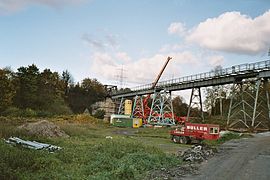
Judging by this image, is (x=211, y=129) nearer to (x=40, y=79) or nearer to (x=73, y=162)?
(x=73, y=162)

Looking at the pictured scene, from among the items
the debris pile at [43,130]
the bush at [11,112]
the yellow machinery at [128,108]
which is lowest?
the debris pile at [43,130]

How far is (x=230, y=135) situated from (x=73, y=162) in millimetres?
18880

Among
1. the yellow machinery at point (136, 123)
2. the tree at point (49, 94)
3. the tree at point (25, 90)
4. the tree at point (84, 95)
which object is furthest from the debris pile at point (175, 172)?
the tree at point (84, 95)

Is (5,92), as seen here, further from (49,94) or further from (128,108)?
(128,108)

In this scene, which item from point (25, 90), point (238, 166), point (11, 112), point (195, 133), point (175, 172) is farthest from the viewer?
point (25, 90)

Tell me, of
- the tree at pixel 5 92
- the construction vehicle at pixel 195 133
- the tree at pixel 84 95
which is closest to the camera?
the construction vehicle at pixel 195 133

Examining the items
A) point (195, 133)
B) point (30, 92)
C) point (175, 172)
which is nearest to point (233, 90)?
point (195, 133)

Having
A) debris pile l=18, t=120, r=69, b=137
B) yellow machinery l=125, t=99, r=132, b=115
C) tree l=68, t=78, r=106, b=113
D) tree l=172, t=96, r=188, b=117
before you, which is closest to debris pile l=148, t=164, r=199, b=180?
debris pile l=18, t=120, r=69, b=137

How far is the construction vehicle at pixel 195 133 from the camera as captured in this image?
2508cm

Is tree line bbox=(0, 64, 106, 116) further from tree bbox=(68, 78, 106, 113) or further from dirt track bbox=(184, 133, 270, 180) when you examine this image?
dirt track bbox=(184, 133, 270, 180)

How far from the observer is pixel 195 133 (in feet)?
84.3

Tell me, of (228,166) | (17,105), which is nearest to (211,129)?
(228,166)

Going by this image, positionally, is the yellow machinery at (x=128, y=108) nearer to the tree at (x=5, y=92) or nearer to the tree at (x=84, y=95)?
the tree at (x=84, y=95)

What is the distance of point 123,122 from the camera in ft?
174
